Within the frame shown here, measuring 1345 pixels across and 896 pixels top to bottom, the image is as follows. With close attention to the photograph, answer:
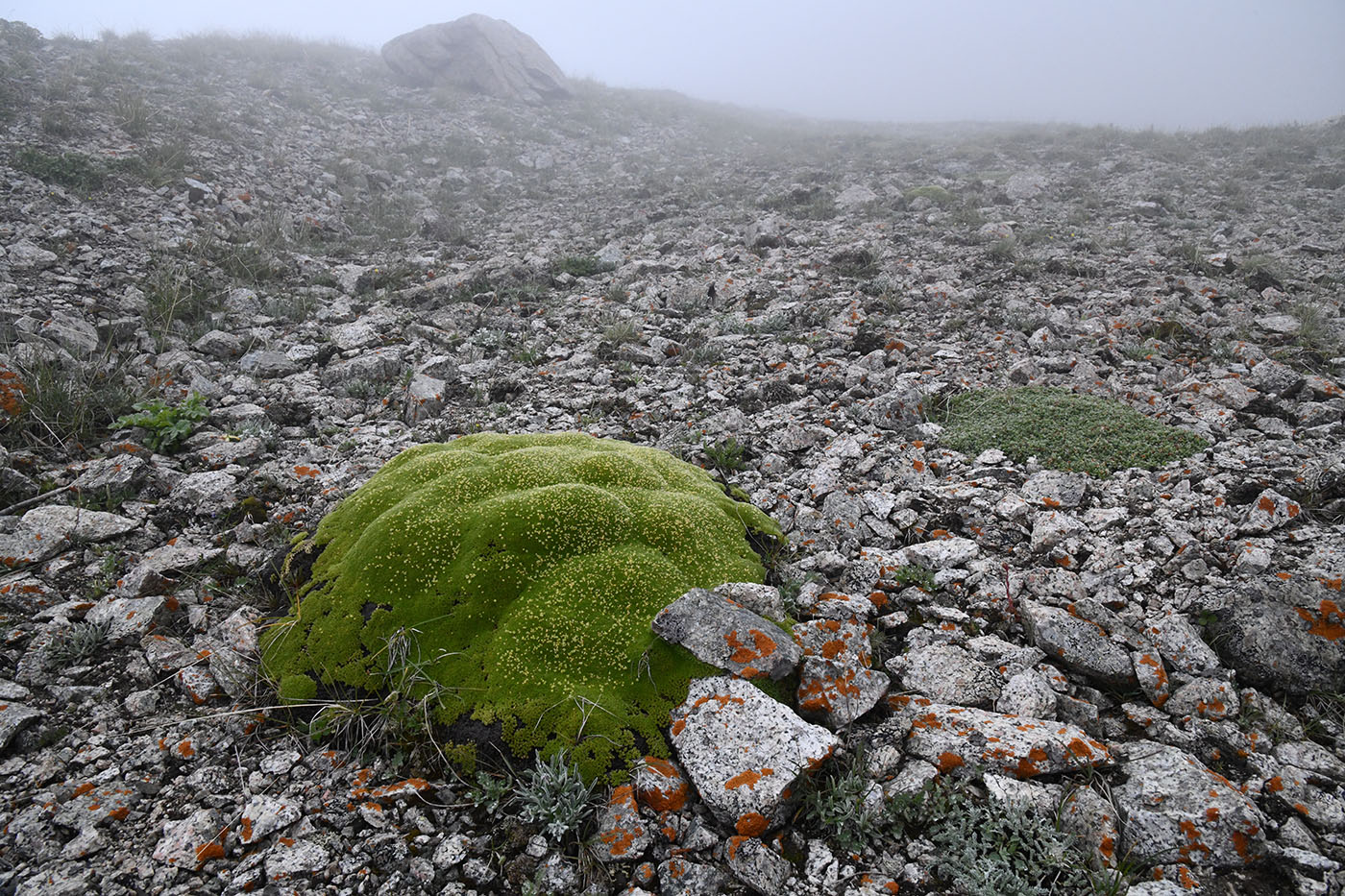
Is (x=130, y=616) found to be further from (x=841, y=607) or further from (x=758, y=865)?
(x=841, y=607)

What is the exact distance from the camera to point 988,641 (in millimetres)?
4641

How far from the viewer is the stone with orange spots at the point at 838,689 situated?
4082mm

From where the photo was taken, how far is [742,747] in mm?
3729

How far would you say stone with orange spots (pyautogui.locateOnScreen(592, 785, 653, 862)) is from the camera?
3383 mm

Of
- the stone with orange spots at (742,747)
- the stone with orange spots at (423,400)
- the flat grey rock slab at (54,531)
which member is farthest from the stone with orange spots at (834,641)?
the flat grey rock slab at (54,531)

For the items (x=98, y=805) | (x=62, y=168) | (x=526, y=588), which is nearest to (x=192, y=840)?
(x=98, y=805)

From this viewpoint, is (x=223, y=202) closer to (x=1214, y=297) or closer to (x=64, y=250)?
(x=64, y=250)

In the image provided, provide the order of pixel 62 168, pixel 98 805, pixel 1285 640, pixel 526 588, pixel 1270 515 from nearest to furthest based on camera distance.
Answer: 1. pixel 98 805
2. pixel 1285 640
3. pixel 526 588
4. pixel 1270 515
5. pixel 62 168

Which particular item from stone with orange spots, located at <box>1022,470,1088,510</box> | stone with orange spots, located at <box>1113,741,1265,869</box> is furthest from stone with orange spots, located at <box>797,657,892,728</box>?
stone with orange spots, located at <box>1022,470,1088,510</box>

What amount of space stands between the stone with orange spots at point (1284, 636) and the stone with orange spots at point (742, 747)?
2907 mm

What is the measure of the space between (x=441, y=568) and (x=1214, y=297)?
41.5 feet

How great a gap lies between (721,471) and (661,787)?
162 inches

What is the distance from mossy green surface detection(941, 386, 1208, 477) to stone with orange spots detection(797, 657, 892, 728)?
3.80 m

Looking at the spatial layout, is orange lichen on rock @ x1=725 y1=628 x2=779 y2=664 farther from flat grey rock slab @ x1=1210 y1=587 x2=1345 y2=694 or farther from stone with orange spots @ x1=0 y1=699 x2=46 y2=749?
stone with orange spots @ x1=0 y1=699 x2=46 y2=749
